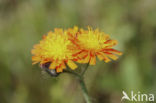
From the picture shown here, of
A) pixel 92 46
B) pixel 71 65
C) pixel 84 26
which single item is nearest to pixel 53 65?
pixel 71 65

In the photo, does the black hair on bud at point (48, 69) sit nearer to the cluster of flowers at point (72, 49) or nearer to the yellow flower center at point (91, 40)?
the cluster of flowers at point (72, 49)

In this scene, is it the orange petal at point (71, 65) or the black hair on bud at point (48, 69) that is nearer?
the orange petal at point (71, 65)

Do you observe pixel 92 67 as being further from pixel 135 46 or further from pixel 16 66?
pixel 16 66

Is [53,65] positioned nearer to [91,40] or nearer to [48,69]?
[48,69]

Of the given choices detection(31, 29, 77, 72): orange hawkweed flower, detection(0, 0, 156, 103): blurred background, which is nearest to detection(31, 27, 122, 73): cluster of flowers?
detection(31, 29, 77, 72): orange hawkweed flower

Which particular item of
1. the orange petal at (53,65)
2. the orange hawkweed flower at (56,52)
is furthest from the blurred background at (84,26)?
the orange petal at (53,65)

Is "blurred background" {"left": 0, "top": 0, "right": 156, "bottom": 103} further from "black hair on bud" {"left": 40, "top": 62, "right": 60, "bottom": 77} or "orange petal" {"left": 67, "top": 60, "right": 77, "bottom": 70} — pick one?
"orange petal" {"left": 67, "top": 60, "right": 77, "bottom": 70}
